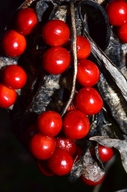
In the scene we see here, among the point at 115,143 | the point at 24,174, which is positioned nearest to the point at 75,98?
the point at 115,143

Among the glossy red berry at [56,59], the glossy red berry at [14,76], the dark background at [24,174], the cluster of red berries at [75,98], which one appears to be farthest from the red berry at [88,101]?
the dark background at [24,174]

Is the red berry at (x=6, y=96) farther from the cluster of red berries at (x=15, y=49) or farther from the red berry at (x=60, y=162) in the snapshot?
the red berry at (x=60, y=162)

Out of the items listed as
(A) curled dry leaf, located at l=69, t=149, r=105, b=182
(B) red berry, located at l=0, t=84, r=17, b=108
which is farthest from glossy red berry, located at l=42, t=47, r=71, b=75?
(A) curled dry leaf, located at l=69, t=149, r=105, b=182

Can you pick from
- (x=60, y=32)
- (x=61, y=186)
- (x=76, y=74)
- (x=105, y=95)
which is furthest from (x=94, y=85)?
(x=61, y=186)

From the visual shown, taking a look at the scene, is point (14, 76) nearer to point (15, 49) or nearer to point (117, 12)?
point (15, 49)

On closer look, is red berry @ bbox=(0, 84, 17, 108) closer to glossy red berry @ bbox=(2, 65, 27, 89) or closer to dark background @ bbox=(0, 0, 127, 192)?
glossy red berry @ bbox=(2, 65, 27, 89)
